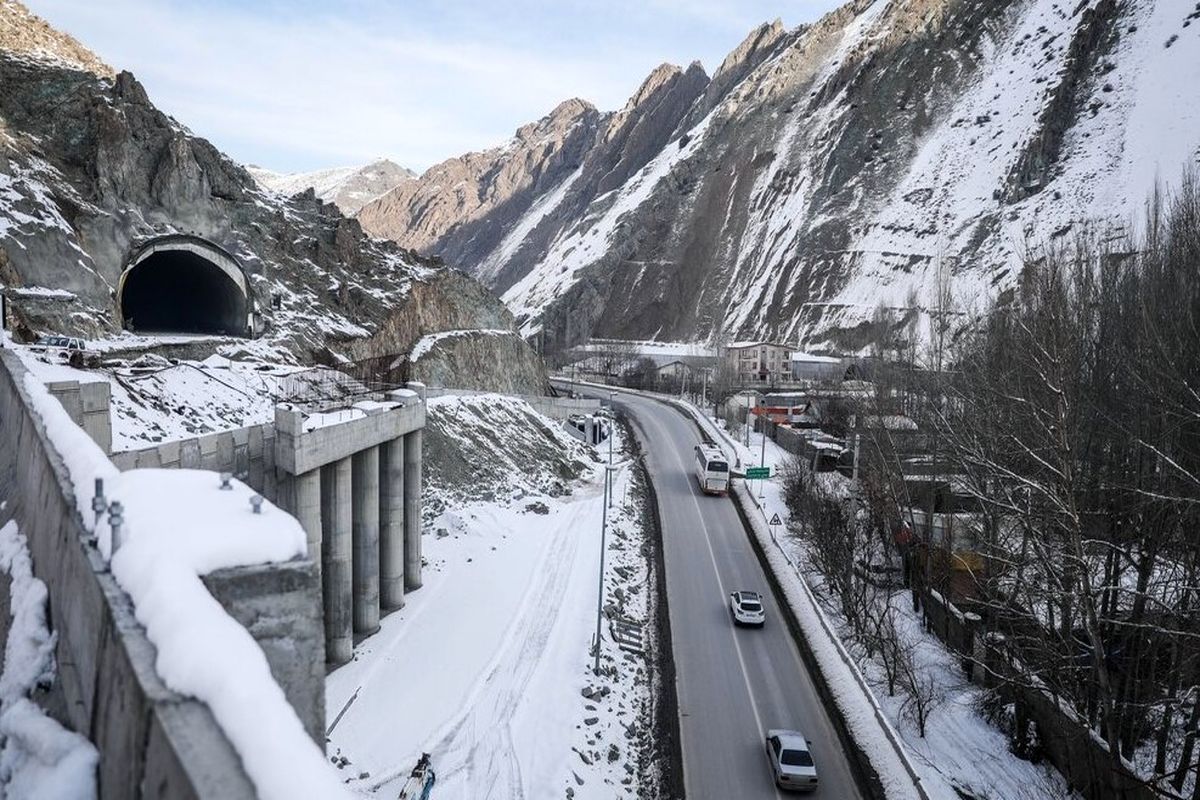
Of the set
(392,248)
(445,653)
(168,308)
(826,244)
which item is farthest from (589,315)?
(445,653)

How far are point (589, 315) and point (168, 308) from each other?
98895 millimetres

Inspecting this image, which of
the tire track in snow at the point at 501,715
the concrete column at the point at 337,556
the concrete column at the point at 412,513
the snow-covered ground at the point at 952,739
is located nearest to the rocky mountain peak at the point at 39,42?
the concrete column at the point at 412,513

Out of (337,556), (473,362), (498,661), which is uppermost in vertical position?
(473,362)

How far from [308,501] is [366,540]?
3.88 metres

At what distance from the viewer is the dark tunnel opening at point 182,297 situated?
3534 cm

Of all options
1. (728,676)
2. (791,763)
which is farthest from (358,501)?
(791,763)

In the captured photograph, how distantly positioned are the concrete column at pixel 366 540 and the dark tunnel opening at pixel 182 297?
17811 millimetres

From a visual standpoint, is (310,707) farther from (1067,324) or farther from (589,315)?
(589,315)

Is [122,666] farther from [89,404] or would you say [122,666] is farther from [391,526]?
[391,526]

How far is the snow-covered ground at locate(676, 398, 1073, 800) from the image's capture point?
17359 millimetres

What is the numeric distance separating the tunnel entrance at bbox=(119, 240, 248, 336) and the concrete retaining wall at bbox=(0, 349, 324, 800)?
29814 millimetres

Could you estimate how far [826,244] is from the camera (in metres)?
115

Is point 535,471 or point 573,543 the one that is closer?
point 573,543

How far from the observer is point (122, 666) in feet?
12.1
